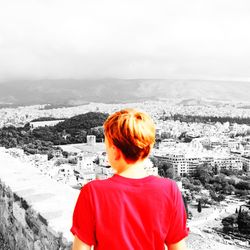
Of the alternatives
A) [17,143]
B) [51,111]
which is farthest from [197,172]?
[51,111]

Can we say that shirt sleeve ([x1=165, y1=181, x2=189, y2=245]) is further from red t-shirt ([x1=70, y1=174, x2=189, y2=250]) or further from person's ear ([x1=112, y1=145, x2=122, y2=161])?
person's ear ([x1=112, y1=145, x2=122, y2=161])

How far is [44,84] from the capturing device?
5253 centimetres

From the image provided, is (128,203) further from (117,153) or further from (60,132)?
(60,132)

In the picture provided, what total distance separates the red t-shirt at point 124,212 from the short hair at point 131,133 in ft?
0.18

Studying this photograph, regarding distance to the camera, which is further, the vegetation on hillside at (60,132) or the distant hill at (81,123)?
the distant hill at (81,123)

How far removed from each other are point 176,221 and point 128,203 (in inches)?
4.1

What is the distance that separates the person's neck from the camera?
32.3 inches

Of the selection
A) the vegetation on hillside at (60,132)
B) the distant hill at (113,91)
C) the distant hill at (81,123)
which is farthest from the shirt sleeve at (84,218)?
the distant hill at (113,91)

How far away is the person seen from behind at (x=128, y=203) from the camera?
2.60 ft

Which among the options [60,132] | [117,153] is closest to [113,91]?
[60,132]

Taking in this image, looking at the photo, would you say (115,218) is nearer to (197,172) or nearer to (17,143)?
(197,172)

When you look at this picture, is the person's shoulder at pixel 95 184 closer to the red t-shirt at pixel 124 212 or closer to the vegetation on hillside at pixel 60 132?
the red t-shirt at pixel 124 212

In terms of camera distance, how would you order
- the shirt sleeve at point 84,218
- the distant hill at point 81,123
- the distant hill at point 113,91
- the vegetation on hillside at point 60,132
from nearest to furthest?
the shirt sleeve at point 84,218
the vegetation on hillside at point 60,132
the distant hill at point 81,123
the distant hill at point 113,91

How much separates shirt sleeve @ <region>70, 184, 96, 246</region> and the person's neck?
78mm
